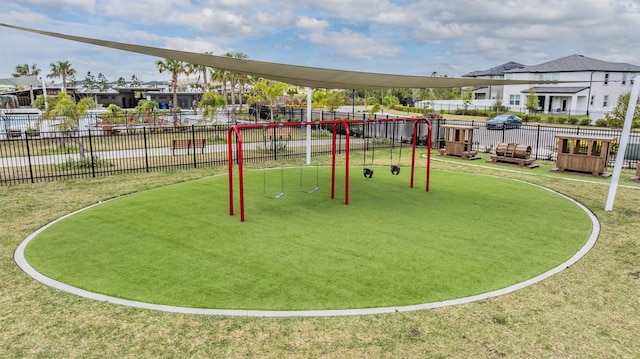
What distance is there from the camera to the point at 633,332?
207 inches

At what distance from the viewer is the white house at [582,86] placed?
52406 millimetres

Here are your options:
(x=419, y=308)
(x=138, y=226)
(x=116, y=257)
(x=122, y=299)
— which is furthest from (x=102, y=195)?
(x=419, y=308)

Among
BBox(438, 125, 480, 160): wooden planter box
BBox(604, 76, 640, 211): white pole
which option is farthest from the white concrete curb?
BBox(438, 125, 480, 160): wooden planter box

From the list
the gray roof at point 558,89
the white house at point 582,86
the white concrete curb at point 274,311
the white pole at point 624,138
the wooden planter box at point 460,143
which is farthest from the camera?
the white house at point 582,86

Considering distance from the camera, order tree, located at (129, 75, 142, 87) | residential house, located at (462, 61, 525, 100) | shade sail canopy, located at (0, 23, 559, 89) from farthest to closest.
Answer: tree, located at (129, 75, 142, 87) < residential house, located at (462, 61, 525, 100) < shade sail canopy, located at (0, 23, 559, 89)

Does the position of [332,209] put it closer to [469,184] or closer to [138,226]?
[138,226]

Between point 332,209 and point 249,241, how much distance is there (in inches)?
119

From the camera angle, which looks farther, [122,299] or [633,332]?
[122,299]

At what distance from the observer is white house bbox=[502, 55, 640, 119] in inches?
2063

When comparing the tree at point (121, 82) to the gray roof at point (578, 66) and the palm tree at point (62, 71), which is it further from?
the gray roof at point (578, 66)

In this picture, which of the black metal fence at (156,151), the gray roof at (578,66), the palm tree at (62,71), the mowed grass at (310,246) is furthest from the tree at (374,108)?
the palm tree at (62,71)

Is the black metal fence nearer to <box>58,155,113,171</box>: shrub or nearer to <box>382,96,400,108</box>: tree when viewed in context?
<box>58,155,113,171</box>: shrub

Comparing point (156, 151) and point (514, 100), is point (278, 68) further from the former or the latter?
point (514, 100)

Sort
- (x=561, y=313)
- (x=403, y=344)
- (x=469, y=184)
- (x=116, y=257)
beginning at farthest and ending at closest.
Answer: (x=469, y=184)
(x=116, y=257)
(x=561, y=313)
(x=403, y=344)
